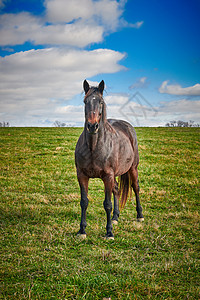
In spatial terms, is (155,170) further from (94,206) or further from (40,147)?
(40,147)

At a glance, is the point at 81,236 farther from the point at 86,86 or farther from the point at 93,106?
the point at 86,86

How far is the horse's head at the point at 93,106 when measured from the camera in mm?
4785

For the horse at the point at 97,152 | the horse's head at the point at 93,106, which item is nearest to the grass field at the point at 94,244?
the horse at the point at 97,152

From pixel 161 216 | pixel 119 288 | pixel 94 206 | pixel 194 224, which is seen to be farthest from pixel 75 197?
pixel 119 288

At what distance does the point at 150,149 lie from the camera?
19156 millimetres

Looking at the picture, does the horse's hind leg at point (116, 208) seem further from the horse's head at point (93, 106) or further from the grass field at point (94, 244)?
the horse's head at point (93, 106)

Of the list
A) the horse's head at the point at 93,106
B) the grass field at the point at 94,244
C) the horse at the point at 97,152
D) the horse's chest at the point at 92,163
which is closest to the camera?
the grass field at the point at 94,244

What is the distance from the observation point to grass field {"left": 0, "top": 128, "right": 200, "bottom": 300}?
364 centimetres

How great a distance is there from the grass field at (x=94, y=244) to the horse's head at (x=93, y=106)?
96.3 inches

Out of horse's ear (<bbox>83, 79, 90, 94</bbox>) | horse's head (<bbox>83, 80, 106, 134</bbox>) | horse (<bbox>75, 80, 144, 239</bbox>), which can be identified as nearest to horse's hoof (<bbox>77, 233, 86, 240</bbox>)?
horse (<bbox>75, 80, 144, 239</bbox>)

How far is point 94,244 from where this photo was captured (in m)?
5.29

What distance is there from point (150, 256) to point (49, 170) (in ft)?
30.6

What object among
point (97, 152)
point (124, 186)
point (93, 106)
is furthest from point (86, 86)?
point (124, 186)

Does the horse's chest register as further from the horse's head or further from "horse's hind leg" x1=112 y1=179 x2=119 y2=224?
"horse's hind leg" x1=112 y1=179 x2=119 y2=224
